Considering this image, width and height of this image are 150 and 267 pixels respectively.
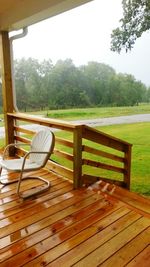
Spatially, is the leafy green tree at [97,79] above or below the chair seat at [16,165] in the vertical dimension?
above

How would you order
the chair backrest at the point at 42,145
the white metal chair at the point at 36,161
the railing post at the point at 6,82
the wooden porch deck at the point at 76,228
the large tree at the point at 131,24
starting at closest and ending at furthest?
the wooden porch deck at the point at 76,228 → the white metal chair at the point at 36,161 → the chair backrest at the point at 42,145 → the large tree at the point at 131,24 → the railing post at the point at 6,82

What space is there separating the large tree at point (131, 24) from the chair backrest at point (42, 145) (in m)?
1.46

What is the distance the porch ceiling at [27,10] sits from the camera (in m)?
2.83

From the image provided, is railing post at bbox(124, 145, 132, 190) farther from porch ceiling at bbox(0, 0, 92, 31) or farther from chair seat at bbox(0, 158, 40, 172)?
porch ceiling at bbox(0, 0, 92, 31)

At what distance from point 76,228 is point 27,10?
9.22 ft

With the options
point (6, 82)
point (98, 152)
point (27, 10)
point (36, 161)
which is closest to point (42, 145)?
point (36, 161)

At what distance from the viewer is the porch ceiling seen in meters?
2.83

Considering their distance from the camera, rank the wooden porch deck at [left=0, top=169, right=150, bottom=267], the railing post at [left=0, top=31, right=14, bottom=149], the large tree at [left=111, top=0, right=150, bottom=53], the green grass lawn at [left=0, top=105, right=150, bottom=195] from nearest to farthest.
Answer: the wooden porch deck at [left=0, top=169, right=150, bottom=267] < the large tree at [left=111, top=0, right=150, bottom=53] < the green grass lawn at [left=0, top=105, right=150, bottom=195] < the railing post at [left=0, top=31, right=14, bottom=149]

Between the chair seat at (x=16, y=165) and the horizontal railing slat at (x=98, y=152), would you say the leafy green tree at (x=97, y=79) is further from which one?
the chair seat at (x=16, y=165)

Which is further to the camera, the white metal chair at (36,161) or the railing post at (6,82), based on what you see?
the railing post at (6,82)

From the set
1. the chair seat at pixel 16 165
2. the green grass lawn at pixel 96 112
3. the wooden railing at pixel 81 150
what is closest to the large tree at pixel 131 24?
the green grass lawn at pixel 96 112

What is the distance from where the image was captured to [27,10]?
3.21 metres

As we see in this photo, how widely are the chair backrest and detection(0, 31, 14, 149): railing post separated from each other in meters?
1.09

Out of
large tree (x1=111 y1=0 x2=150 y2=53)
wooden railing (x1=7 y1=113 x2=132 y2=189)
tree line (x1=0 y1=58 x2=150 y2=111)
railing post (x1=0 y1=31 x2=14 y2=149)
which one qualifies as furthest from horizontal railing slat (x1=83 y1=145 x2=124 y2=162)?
railing post (x1=0 y1=31 x2=14 y2=149)
